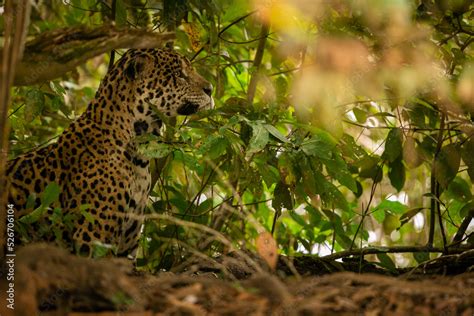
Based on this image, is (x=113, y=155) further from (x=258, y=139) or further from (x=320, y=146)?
(x=320, y=146)

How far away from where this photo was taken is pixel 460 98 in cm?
555

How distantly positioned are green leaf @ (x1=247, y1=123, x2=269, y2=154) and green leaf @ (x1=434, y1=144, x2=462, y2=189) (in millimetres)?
1583

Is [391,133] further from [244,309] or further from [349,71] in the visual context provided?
[244,309]

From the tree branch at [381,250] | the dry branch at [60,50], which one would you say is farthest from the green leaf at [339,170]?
the dry branch at [60,50]

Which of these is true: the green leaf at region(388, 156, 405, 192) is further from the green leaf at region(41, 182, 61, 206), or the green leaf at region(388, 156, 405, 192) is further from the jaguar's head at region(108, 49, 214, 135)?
the green leaf at region(41, 182, 61, 206)

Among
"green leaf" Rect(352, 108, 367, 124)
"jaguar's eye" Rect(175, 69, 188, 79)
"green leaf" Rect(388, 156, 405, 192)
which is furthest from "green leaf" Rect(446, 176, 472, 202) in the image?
"jaguar's eye" Rect(175, 69, 188, 79)

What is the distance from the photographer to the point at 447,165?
19.0ft

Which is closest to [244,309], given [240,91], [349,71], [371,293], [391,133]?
[371,293]

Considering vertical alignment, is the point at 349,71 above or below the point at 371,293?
above

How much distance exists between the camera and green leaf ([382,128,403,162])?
19.6 feet

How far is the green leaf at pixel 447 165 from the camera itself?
18.9ft

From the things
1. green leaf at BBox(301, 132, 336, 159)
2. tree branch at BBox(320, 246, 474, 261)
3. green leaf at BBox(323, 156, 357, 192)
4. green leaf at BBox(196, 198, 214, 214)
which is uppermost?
green leaf at BBox(301, 132, 336, 159)

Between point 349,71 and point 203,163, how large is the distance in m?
1.99

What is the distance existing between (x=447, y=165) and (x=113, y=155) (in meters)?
2.40
